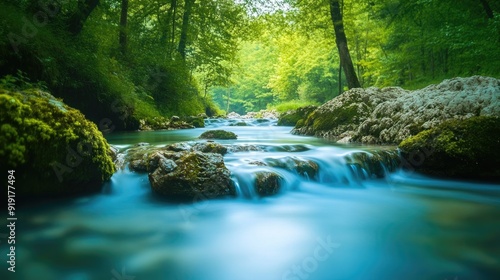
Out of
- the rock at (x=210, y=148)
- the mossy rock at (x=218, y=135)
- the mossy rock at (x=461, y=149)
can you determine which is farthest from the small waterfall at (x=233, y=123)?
the mossy rock at (x=461, y=149)

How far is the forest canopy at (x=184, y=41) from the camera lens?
7.32m

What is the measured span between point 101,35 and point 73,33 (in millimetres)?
1289

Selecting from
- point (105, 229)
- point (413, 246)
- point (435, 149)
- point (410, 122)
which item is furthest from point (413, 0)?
point (105, 229)

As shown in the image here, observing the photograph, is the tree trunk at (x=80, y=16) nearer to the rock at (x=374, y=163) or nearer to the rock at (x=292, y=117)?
the rock at (x=374, y=163)

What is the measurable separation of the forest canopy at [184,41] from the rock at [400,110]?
6.18ft

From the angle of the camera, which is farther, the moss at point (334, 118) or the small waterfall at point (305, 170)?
the moss at point (334, 118)

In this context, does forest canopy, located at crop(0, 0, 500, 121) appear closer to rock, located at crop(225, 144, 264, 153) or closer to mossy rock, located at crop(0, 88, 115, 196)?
mossy rock, located at crop(0, 88, 115, 196)

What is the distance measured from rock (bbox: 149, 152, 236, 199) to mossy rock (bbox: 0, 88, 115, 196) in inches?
31.2

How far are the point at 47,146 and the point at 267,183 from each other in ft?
8.59

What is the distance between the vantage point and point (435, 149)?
16.5ft

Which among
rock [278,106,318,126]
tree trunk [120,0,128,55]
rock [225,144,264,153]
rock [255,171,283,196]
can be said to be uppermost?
tree trunk [120,0,128,55]

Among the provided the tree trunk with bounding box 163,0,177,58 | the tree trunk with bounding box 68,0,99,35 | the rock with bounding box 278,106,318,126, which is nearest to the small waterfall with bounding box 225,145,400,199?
the tree trunk with bounding box 68,0,99,35

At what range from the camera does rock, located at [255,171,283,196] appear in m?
4.21

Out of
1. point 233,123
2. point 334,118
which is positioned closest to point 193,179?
point 334,118
